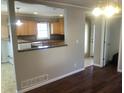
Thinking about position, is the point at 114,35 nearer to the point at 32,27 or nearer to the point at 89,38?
the point at 89,38

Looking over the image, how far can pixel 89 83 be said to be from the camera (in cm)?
365

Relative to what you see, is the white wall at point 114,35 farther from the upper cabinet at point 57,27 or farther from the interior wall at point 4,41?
the interior wall at point 4,41

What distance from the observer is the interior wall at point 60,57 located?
3117 mm

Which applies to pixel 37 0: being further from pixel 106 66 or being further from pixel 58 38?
pixel 58 38

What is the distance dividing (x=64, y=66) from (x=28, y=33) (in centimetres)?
372

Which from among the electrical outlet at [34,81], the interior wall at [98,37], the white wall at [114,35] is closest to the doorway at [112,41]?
the white wall at [114,35]

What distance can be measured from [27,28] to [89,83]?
184 inches

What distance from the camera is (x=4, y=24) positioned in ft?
18.9

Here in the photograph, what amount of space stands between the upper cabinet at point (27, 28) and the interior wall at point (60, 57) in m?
3.47

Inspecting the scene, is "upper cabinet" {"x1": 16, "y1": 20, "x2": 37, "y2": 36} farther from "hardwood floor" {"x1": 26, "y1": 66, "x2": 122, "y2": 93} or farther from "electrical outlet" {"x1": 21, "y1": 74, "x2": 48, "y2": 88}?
"hardwood floor" {"x1": 26, "y1": 66, "x2": 122, "y2": 93}

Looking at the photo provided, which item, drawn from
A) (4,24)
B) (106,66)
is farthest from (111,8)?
(4,24)

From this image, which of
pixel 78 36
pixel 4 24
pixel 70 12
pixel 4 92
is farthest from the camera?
pixel 4 24

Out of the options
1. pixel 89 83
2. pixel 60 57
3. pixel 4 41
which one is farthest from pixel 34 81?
pixel 4 41

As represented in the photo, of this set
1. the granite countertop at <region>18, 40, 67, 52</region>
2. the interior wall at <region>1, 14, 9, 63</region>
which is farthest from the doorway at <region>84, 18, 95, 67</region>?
the interior wall at <region>1, 14, 9, 63</region>
